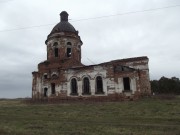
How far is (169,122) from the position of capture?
44.6 ft

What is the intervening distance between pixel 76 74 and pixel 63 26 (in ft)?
29.0

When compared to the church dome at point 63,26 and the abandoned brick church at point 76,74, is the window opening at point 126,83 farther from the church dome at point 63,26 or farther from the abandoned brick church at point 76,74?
the church dome at point 63,26

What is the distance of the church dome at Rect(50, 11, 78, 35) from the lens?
3397cm

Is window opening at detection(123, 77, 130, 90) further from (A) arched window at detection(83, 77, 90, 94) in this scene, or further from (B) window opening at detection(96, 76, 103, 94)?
(A) arched window at detection(83, 77, 90, 94)

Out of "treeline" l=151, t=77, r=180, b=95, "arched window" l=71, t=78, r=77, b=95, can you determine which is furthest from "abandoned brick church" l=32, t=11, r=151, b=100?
Result: "treeline" l=151, t=77, r=180, b=95

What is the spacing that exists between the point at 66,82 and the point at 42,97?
469 cm

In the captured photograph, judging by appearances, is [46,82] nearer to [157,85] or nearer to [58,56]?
[58,56]

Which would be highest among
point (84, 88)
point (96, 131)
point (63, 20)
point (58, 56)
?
A: point (63, 20)

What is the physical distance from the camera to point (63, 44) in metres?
33.5

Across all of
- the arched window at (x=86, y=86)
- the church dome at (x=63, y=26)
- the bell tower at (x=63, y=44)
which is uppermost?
the church dome at (x=63, y=26)

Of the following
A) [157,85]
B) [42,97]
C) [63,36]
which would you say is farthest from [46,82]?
[157,85]

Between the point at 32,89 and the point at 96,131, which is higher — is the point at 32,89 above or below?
above

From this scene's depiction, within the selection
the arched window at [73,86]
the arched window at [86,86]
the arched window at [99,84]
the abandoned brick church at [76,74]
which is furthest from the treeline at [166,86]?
the arched window at [73,86]

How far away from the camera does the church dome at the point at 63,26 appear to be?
33969 millimetres
